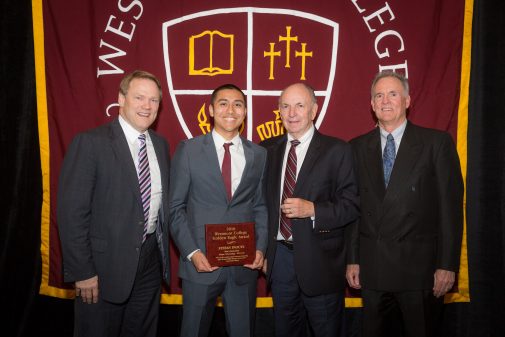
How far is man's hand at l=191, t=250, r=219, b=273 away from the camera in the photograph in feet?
6.68

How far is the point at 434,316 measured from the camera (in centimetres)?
221

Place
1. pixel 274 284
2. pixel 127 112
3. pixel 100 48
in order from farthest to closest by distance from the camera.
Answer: pixel 100 48 → pixel 274 284 → pixel 127 112

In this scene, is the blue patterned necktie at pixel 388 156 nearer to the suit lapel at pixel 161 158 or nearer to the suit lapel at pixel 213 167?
the suit lapel at pixel 213 167

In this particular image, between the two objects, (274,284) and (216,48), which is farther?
(216,48)

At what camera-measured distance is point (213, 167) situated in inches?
84.0

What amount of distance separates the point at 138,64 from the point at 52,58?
2.42ft

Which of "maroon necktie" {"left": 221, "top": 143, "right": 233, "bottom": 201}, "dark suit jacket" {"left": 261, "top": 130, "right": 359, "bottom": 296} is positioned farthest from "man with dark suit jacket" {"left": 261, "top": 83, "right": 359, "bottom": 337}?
"maroon necktie" {"left": 221, "top": 143, "right": 233, "bottom": 201}

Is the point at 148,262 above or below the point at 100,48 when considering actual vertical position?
below

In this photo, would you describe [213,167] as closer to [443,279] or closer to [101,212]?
[101,212]

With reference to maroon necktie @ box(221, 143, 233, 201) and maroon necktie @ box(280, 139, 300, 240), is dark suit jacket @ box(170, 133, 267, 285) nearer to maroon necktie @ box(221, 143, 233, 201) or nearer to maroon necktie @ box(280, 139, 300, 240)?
maroon necktie @ box(221, 143, 233, 201)

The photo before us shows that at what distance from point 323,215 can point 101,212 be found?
1281mm

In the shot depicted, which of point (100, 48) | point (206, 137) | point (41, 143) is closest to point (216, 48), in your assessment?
point (100, 48)

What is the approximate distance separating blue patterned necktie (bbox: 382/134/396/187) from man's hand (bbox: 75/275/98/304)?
1.80m

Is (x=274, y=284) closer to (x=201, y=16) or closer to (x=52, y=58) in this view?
(x=201, y=16)
